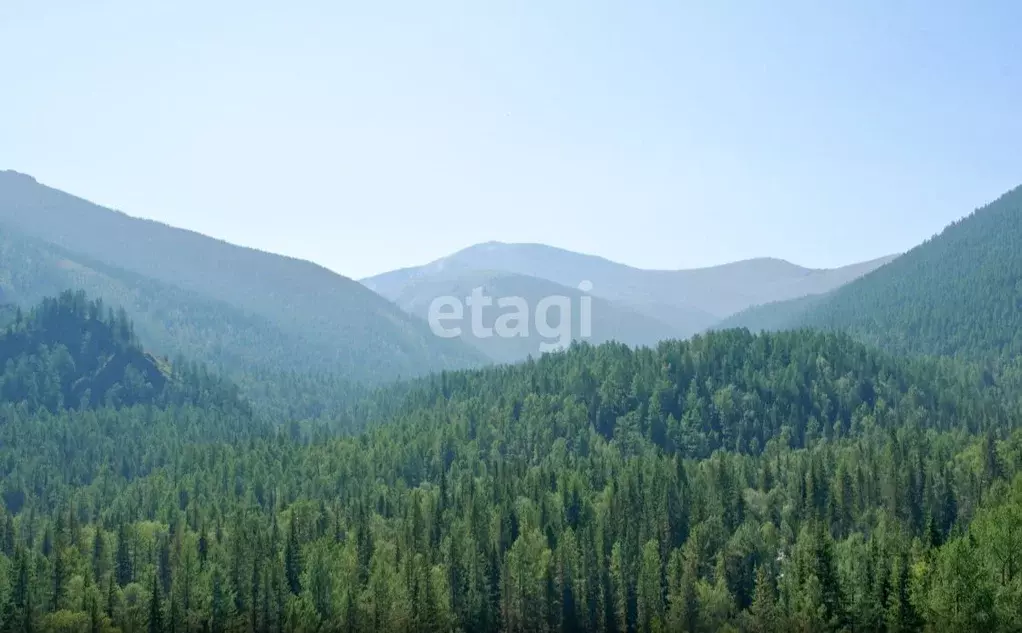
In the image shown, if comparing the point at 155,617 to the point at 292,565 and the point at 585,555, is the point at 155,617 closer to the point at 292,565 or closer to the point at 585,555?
the point at 292,565

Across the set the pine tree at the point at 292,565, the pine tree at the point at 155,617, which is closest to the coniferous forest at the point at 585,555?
the pine tree at the point at 155,617

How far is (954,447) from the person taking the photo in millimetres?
194375

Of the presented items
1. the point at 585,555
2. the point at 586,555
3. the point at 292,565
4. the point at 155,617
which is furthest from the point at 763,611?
the point at 155,617

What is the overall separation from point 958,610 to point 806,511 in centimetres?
5308

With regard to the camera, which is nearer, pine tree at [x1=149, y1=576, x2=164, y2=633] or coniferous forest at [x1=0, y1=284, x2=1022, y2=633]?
coniferous forest at [x1=0, y1=284, x2=1022, y2=633]

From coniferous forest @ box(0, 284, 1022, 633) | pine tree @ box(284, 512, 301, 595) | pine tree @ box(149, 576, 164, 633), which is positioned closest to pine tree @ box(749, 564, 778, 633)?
coniferous forest @ box(0, 284, 1022, 633)

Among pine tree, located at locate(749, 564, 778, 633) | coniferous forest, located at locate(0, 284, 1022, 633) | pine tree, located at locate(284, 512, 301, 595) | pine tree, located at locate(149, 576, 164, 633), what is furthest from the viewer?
pine tree, located at locate(284, 512, 301, 595)

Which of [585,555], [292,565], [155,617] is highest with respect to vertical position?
[585,555]

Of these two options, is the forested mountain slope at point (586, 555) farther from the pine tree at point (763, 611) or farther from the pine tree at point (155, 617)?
the pine tree at point (763, 611)

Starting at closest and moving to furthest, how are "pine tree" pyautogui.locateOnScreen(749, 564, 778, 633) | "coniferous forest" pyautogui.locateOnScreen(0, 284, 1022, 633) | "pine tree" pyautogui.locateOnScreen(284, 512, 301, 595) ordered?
"coniferous forest" pyautogui.locateOnScreen(0, 284, 1022, 633)
"pine tree" pyautogui.locateOnScreen(749, 564, 778, 633)
"pine tree" pyautogui.locateOnScreen(284, 512, 301, 595)

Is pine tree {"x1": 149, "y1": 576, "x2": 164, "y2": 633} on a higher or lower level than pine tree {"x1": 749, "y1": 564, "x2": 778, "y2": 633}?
lower

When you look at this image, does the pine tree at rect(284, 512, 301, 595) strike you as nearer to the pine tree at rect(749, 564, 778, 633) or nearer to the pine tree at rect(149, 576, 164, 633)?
the pine tree at rect(149, 576, 164, 633)

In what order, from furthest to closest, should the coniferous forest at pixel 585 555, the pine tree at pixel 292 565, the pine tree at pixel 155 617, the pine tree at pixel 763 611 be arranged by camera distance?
the pine tree at pixel 292 565
the pine tree at pixel 155 617
the pine tree at pixel 763 611
the coniferous forest at pixel 585 555

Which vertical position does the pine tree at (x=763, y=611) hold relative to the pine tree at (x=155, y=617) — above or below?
above
